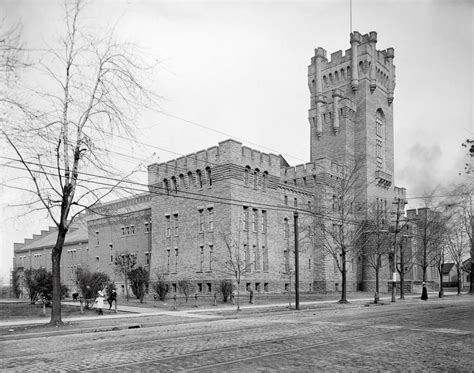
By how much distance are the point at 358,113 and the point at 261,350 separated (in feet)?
179

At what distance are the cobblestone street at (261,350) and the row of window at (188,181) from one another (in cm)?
2843

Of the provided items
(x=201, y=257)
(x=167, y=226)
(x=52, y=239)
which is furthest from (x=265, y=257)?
(x=52, y=239)

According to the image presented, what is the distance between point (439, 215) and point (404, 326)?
134 ft

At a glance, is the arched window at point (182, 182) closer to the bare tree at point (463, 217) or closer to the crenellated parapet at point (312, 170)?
the crenellated parapet at point (312, 170)

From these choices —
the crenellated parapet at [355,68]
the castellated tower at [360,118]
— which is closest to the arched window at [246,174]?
the castellated tower at [360,118]

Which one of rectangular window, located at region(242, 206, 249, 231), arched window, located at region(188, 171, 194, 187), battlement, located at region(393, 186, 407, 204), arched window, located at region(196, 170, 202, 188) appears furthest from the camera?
battlement, located at region(393, 186, 407, 204)

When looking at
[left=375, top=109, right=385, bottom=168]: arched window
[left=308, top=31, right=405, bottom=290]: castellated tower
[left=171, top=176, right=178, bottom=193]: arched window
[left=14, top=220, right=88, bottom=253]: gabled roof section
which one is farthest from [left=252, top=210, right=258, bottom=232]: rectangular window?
[left=14, top=220, right=88, bottom=253]: gabled roof section

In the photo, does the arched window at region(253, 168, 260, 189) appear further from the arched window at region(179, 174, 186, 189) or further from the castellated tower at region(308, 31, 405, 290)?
the castellated tower at region(308, 31, 405, 290)

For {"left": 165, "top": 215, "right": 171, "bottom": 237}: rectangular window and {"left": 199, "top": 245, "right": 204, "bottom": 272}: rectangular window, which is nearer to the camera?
{"left": 199, "top": 245, "right": 204, "bottom": 272}: rectangular window

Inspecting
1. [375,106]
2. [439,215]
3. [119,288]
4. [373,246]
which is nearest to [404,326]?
[373,246]

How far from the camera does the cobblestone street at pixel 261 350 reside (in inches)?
420

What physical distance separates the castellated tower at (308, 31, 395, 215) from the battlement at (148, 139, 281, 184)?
54.2 feet

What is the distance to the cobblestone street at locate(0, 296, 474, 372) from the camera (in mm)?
10672

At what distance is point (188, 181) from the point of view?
48.8 m
